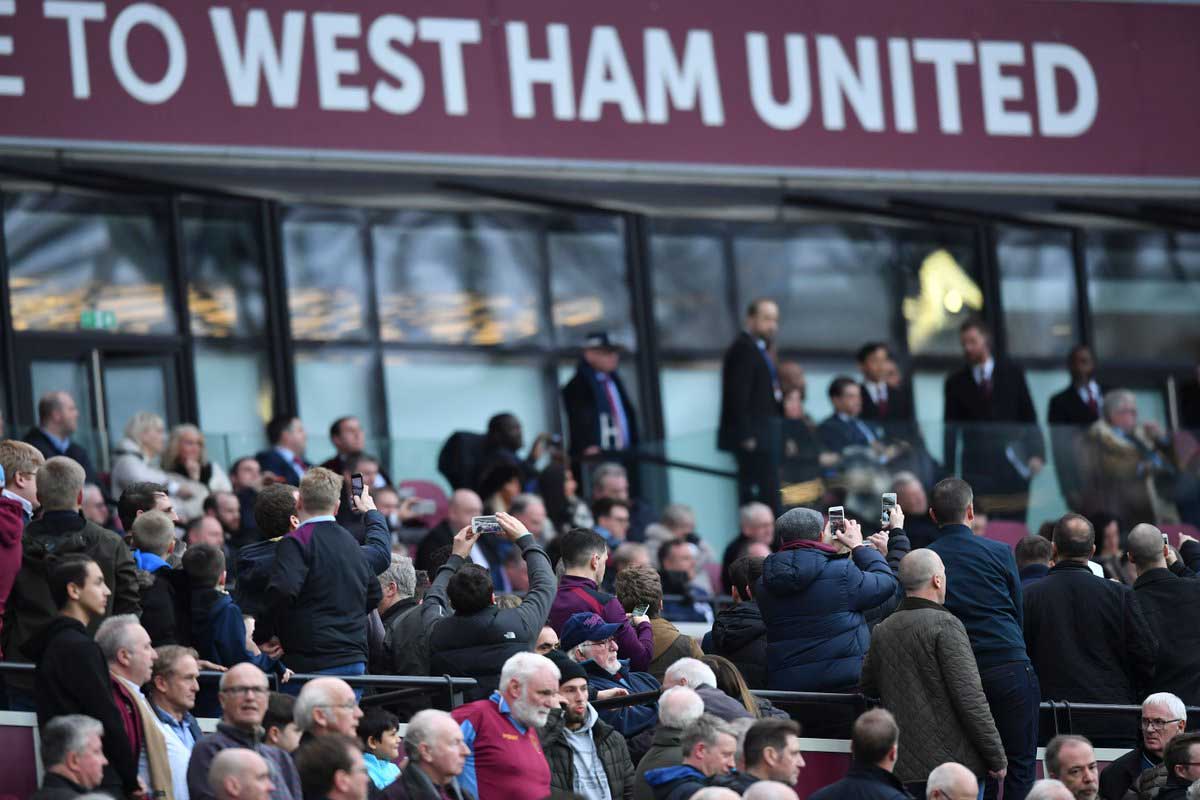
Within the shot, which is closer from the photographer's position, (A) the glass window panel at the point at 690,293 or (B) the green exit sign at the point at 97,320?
(B) the green exit sign at the point at 97,320

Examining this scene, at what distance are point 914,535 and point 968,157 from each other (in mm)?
7968

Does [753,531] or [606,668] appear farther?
[753,531]

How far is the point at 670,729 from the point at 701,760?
31 centimetres

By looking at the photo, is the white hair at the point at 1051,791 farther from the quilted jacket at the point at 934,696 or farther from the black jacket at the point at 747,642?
the black jacket at the point at 747,642

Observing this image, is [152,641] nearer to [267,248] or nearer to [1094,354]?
[267,248]

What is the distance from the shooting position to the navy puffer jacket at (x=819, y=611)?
12273mm

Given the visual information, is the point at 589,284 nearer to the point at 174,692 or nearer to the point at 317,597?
the point at 317,597

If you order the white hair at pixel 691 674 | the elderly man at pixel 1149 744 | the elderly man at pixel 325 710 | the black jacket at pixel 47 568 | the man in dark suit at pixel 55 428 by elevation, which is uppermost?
the man in dark suit at pixel 55 428

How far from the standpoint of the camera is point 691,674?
11.6 meters

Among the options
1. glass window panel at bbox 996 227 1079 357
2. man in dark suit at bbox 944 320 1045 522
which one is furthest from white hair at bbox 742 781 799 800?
glass window panel at bbox 996 227 1079 357

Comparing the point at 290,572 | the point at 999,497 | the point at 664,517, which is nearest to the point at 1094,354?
the point at 999,497

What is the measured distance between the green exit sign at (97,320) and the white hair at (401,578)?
7.62 m

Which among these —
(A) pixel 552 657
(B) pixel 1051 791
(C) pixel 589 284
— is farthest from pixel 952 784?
(C) pixel 589 284

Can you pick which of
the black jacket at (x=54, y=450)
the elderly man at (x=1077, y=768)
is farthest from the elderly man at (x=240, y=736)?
the black jacket at (x=54, y=450)
